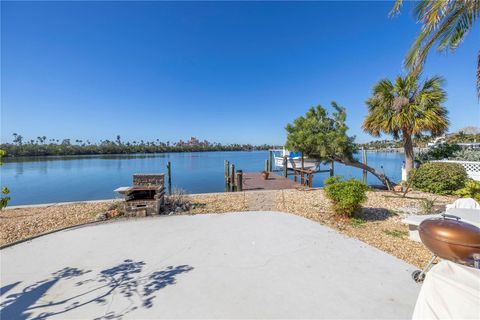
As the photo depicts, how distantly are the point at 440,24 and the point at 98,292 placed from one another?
26.1ft

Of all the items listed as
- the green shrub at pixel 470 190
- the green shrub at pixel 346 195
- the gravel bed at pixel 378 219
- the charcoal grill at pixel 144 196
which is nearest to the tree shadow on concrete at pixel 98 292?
the charcoal grill at pixel 144 196

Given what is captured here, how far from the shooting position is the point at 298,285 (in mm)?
2561

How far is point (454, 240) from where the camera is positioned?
2.08 metres

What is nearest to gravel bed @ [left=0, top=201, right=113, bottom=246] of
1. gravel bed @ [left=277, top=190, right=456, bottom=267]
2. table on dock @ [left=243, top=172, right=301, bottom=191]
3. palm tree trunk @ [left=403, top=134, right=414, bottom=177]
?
gravel bed @ [left=277, top=190, right=456, bottom=267]

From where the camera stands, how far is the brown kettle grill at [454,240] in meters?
2.01

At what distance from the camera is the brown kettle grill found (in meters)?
2.01

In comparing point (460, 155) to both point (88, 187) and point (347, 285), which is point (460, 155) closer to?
point (347, 285)

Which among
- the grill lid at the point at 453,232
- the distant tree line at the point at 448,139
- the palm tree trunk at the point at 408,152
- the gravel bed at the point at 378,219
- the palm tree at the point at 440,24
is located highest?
the palm tree at the point at 440,24

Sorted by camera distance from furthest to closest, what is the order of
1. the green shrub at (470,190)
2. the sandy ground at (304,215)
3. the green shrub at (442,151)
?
the green shrub at (442,151), the green shrub at (470,190), the sandy ground at (304,215)

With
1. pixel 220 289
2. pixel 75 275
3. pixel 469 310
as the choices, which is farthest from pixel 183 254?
pixel 469 310

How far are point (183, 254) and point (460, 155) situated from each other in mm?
13376

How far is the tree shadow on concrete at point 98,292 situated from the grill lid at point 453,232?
10.1 ft

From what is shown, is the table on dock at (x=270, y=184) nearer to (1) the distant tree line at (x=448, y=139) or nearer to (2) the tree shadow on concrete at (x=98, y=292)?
(1) the distant tree line at (x=448, y=139)

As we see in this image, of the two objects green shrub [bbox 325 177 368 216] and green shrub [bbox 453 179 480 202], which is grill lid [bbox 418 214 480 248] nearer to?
green shrub [bbox 325 177 368 216]
